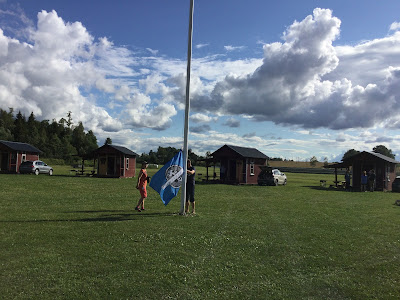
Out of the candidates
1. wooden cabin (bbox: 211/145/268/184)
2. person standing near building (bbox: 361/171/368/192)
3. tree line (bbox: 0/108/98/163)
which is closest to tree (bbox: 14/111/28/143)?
tree line (bbox: 0/108/98/163)

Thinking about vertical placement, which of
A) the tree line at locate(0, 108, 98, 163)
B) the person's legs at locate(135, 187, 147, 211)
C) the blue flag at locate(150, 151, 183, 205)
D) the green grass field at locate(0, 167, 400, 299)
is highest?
the tree line at locate(0, 108, 98, 163)

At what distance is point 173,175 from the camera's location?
12750mm

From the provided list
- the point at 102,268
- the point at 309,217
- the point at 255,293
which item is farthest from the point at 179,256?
the point at 309,217

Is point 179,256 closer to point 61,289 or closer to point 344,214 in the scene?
point 61,289

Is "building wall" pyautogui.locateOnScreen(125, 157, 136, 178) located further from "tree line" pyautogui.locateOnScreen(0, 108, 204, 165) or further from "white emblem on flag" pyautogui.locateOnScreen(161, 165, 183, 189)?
"tree line" pyautogui.locateOnScreen(0, 108, 204, 165)

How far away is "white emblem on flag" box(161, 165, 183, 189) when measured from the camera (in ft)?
41.8

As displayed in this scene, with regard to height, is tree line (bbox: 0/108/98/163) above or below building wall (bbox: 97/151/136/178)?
above

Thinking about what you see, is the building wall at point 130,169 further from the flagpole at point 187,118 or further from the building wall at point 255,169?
the flagpole at point 187,118

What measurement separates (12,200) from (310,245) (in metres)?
13.4

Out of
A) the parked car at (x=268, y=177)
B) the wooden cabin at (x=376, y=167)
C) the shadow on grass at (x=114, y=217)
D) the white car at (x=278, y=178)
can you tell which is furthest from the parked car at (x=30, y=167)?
the wooden cabin at (x=376, y=167)

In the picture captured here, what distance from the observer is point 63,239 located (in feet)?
27.7

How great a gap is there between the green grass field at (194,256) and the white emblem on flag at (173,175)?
3.66ft

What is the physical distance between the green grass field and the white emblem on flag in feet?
3.66

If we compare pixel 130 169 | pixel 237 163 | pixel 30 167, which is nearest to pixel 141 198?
pixel 237 163
